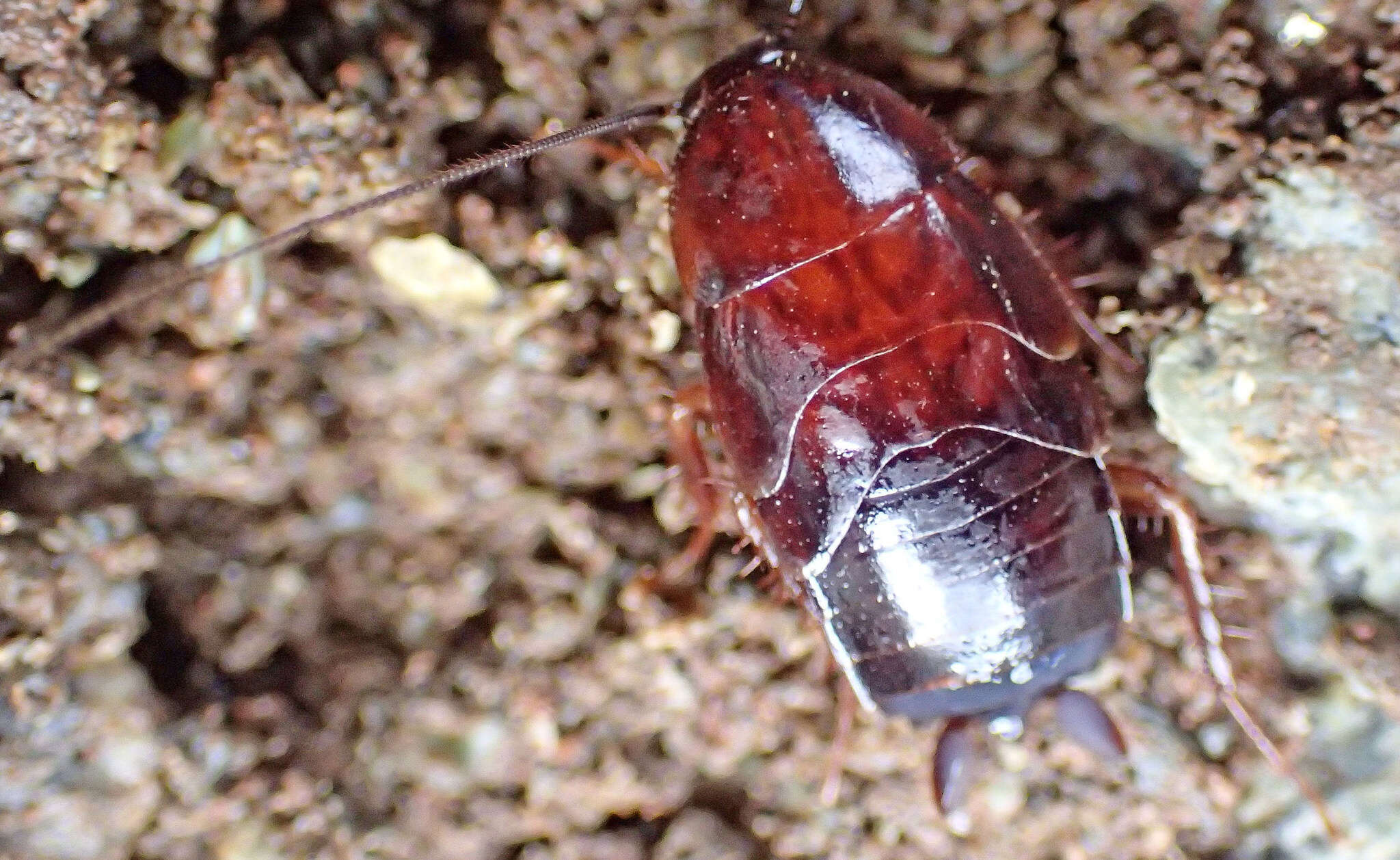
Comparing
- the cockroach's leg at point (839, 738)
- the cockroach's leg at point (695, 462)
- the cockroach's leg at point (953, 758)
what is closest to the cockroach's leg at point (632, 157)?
the cockroach's leg at point (695, 462)

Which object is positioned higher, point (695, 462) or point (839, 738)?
point (695, 462)

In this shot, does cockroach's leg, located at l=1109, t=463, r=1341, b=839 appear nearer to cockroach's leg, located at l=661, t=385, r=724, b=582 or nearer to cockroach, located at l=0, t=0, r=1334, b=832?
cockroach, located at l=0, t=0, r=1334, b=832

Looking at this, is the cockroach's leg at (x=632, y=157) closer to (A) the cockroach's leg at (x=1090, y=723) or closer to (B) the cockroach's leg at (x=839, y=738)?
(B) the cockroach's leg at (x=839, y=738)

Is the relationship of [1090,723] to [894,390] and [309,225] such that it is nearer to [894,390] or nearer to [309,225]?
[894,390]

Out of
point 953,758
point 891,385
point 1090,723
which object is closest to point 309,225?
point 891,385

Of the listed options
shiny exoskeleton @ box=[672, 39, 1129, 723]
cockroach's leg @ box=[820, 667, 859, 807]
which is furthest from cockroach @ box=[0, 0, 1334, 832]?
cockroach's leg @ box=[820, 667, 859, 807]

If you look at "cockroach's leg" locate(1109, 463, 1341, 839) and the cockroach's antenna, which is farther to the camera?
"cockroach's leg" locate(1109, 463, 1341, 839)
